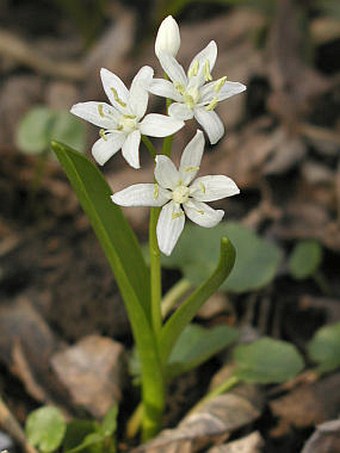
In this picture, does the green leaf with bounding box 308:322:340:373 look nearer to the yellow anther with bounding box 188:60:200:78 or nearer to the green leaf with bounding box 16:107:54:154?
the yellow anther with bounding box 188:60:200:78

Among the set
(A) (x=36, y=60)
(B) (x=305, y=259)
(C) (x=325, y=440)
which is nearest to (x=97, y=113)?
(C) (x=325, y=440)

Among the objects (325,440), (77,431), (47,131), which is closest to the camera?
(325,440)

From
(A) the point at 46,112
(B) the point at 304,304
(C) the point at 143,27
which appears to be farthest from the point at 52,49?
(B) the point at 304,304

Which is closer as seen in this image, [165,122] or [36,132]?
[165,122]

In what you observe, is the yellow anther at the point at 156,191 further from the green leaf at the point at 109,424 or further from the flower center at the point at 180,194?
the green leaf at the point at 109,424

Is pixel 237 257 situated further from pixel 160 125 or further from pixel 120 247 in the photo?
pixel 160 125

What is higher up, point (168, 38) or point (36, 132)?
point (168, 38)
